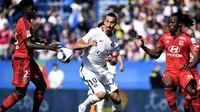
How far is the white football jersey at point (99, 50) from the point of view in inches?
562

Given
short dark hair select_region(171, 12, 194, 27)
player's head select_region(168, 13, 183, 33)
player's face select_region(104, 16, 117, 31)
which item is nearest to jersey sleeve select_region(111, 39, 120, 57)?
player's face select_region(104, 16, 117, 31)

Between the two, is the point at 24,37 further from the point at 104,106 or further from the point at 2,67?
the point at 2,67

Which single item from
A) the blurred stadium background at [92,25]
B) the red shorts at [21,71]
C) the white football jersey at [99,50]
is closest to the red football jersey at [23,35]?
the red shorts at [21,71]

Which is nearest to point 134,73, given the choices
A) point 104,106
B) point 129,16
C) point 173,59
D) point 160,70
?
point 160,70

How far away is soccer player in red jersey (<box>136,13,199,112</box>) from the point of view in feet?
47.9

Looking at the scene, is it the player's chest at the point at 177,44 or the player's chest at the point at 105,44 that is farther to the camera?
the player's chest at the point at 177,44

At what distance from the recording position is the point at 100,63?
1452cm

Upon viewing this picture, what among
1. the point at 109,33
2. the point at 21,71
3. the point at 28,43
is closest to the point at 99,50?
the point at 109,33

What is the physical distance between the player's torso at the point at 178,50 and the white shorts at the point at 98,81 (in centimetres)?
144

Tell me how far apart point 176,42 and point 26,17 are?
11.2ft

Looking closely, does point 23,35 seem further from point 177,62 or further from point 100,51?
point 177,62

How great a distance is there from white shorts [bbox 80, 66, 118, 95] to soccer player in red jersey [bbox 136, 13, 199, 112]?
3.58 ft

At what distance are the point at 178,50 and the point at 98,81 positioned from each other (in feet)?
6.38

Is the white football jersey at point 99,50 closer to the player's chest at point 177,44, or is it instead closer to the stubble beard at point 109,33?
the stubble beard at point 109,33
